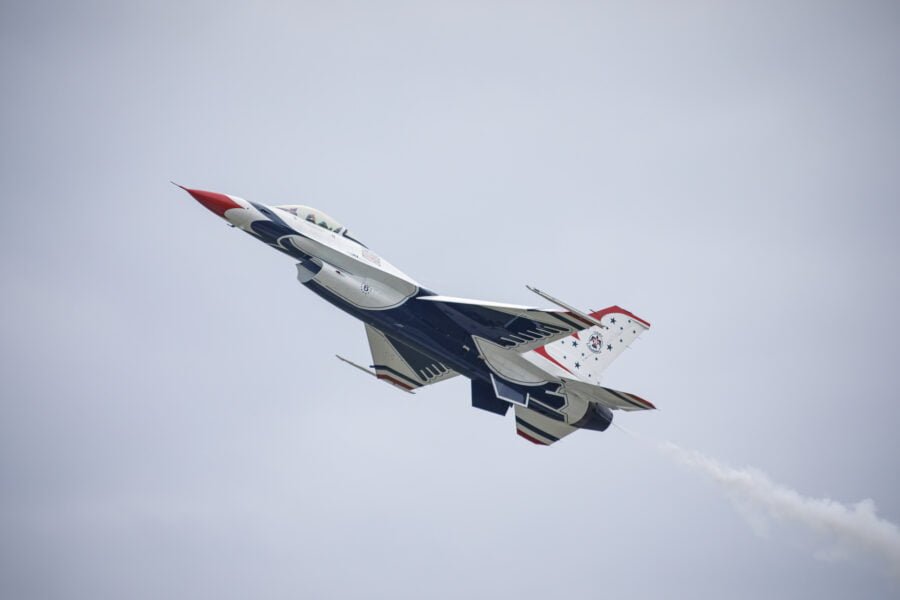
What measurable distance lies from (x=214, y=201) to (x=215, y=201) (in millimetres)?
26

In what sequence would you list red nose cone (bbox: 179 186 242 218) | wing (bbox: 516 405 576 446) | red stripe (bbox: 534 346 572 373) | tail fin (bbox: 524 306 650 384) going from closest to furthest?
red nose cone (bbox: 179 186 242 218) < red stripe (bbox: 534 346 572 373) < tail fin (bbox: 524 306 650 384) < wing (bbox: 516 405 576 446)

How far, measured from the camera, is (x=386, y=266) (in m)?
26.7

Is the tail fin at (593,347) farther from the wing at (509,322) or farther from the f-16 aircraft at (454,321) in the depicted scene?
the wing at (509,322)

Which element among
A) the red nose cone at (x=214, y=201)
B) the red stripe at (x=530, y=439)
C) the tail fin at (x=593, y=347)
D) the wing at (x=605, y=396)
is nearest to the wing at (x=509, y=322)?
the tail fin at (x=593, y=347)

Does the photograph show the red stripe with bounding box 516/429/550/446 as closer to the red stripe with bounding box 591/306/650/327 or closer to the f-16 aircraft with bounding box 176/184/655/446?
the f-16 aircraft with bounding box 176/184/655/446

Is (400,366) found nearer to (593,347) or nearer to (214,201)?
(593,347)

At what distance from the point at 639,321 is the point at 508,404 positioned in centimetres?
534

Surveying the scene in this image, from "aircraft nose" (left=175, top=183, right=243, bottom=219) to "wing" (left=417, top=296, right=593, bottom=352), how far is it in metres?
5.64

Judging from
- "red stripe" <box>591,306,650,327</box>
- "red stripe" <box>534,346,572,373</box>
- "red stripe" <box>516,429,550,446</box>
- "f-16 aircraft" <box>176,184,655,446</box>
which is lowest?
"red stripe" <box>516,429,550,446</box>

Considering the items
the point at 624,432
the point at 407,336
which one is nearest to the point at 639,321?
the point at 624,432

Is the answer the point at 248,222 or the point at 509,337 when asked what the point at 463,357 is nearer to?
the point at 509,337

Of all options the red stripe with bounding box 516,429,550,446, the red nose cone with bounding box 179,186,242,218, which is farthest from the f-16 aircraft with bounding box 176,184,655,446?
the red stripe with bounding box 516,429,550,446

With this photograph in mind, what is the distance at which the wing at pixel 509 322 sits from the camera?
25812 mm

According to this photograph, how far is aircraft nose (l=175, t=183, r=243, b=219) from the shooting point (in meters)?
25.6
